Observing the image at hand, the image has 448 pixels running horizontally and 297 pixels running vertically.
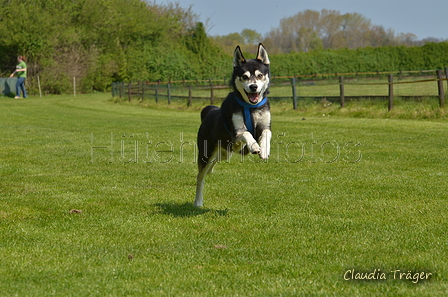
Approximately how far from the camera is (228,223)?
647 centimetres

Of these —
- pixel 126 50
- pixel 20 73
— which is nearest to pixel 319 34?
pixel 126 50

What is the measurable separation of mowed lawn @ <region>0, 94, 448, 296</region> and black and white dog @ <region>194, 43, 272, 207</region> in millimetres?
829

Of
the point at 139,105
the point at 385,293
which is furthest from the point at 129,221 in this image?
the point at 139,105

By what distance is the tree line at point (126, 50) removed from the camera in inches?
1861

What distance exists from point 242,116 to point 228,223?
134 centimetres

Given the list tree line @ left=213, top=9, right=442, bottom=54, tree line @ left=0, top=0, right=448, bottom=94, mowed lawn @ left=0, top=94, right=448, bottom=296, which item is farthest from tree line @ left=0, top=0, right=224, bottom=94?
tree line @ left=213, top=9, right=442, bottom=54

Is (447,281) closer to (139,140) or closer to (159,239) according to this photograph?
(159,239)

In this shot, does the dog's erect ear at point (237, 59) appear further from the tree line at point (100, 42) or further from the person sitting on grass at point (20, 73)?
the tree line at point (100, 42)

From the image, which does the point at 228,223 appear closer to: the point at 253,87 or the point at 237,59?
the point at 253,87

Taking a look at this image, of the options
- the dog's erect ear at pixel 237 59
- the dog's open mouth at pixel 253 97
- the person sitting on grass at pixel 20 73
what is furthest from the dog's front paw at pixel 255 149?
the person sitting on grass at pixel 20 73

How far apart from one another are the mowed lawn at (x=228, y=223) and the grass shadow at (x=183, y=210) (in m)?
0.01

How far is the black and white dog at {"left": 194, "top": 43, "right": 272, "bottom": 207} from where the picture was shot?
679 cm

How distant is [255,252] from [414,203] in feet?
10.1

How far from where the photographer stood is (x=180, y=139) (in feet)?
53.1
